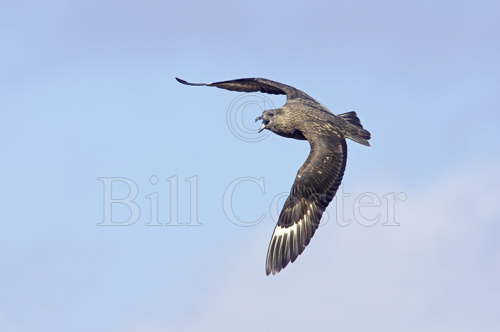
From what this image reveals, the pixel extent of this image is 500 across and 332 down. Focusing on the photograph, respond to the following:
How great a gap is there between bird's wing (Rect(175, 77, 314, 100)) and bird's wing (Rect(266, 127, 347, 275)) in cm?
277

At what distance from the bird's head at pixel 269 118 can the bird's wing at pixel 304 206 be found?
1714 mm

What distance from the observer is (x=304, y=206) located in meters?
23.5

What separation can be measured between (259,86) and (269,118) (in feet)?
5.69

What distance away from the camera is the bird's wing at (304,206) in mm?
23359

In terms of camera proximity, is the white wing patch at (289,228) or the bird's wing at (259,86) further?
the bird's wing at (259,86)

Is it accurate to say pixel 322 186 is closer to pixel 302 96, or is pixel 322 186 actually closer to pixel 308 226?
pixel 308 226

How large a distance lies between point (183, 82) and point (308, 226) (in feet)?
17.1

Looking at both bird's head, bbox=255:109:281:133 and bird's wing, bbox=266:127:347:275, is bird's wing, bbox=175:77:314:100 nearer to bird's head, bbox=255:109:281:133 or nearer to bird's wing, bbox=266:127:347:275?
bird's head, bbox=255:109:281:133

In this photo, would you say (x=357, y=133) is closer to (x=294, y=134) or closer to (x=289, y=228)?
(x=294, y=134)

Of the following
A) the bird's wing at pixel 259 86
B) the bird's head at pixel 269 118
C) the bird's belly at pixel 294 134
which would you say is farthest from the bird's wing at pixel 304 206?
the bird's wing at pixel 259 86

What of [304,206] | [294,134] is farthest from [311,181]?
[294,134]

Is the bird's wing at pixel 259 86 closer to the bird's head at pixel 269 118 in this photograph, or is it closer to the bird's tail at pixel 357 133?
the bird's head at pixel 269 118

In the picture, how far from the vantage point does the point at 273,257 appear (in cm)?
2350

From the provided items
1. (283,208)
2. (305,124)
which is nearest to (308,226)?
(283,208)
